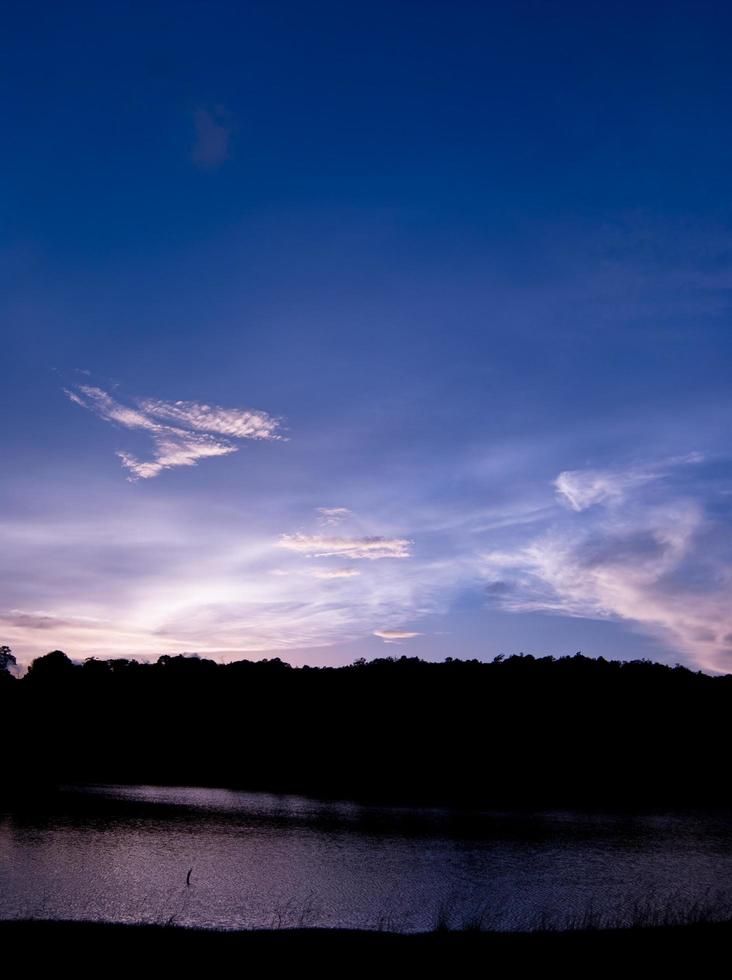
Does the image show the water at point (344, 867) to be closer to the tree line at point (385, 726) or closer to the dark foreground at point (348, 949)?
the dark foreground at point (348, 949)

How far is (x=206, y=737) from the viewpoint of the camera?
15188 cm

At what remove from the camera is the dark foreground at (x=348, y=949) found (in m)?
17.7

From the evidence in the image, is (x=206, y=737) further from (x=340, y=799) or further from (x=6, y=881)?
(x=6, y=881)

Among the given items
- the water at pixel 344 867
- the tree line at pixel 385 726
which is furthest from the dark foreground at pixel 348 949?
the tree line at pixel 385 726

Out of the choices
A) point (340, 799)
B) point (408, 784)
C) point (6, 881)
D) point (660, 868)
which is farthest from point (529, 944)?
point (408, 784)

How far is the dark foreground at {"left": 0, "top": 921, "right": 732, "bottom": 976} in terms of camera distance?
1769 cm

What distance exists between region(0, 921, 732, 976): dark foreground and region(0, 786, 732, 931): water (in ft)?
29.9

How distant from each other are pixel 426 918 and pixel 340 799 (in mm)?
64621

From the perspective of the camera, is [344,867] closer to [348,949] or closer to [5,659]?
[348,949]

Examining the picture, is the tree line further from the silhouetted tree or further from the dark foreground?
the dark foreground

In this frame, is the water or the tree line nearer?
the water

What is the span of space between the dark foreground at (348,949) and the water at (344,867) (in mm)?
9107

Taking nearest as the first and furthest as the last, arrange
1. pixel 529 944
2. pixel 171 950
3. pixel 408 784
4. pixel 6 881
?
pixel 171 950 → pixel 529 944 → pixel 6 881 → pixel 408 784

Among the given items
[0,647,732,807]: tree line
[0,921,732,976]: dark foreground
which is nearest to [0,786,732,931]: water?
[0,921,732,976]: dark foreground
